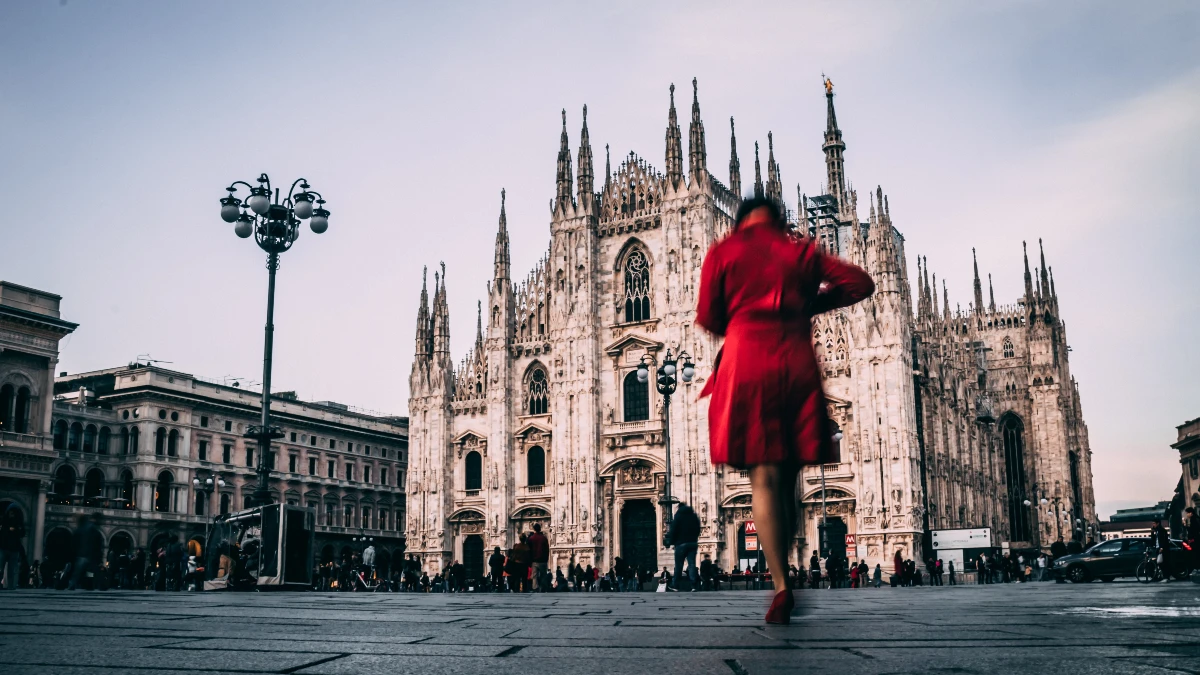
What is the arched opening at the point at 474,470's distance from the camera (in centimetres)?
4459

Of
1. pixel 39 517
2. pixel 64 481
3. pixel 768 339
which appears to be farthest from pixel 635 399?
pixel 768 339

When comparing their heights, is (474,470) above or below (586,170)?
below

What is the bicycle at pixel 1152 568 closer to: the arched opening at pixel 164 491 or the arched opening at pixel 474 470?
the arched opening at pixel 474 470

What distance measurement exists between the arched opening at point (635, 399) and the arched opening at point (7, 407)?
2283 centimetres

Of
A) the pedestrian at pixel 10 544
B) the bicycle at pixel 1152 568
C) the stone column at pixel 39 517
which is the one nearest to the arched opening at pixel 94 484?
the stone column at pixel 39 517

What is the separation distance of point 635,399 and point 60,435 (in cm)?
2780

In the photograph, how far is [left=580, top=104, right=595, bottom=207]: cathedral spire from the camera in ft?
143

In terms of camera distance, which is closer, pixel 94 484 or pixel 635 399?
pixel 635 399

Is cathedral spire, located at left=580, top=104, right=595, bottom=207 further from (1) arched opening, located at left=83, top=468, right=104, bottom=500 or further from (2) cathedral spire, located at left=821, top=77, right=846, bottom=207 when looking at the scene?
(1) arched opening, located at left=83, top=468, right=104, bottom=500

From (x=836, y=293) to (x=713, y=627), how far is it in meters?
1.75

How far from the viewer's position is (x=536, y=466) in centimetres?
4334

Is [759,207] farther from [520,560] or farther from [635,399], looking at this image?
[635,399]

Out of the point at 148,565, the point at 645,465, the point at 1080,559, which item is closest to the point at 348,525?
the point at 148,565

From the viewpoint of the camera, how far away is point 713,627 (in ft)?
17.0
